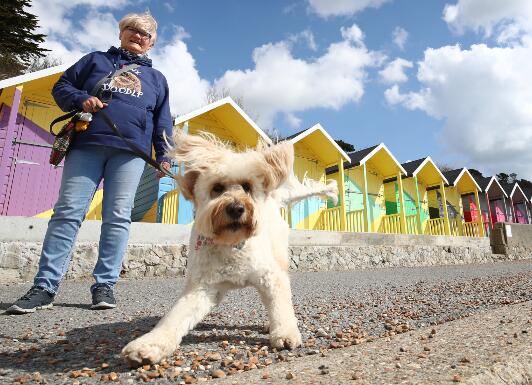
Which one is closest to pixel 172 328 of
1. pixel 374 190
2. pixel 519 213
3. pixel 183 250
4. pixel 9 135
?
pixel 183 250

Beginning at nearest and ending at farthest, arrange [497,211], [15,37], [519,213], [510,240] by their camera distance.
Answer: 1. [510,240]
2. [15,37]
3. [497,211]
4. [519,213]

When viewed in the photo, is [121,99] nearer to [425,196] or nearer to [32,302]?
[32,302]

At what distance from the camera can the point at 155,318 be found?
311 centimetres

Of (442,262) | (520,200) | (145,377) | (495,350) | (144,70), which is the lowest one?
(145,377)

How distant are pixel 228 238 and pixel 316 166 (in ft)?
45.4

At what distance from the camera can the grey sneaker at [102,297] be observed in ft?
11.0

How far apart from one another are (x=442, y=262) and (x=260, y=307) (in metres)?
11.4

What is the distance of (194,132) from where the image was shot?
1200 centimetres

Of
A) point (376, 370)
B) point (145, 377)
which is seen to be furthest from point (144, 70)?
point (376, 370)

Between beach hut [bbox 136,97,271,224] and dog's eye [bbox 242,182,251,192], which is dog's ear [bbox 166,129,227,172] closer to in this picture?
dog's eye [bbox 242,182,251,192]

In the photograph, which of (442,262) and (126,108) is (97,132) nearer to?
(126,108)

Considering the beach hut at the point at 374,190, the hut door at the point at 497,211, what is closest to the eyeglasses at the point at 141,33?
the beach hut at the point at 374,190

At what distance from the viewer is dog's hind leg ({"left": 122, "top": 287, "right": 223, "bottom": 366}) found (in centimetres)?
179

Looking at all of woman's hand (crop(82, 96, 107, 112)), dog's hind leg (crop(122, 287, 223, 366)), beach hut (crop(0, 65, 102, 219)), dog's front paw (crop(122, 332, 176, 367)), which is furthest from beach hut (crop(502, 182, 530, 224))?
dog's front paw (crop(122, 332, 176, 367))
